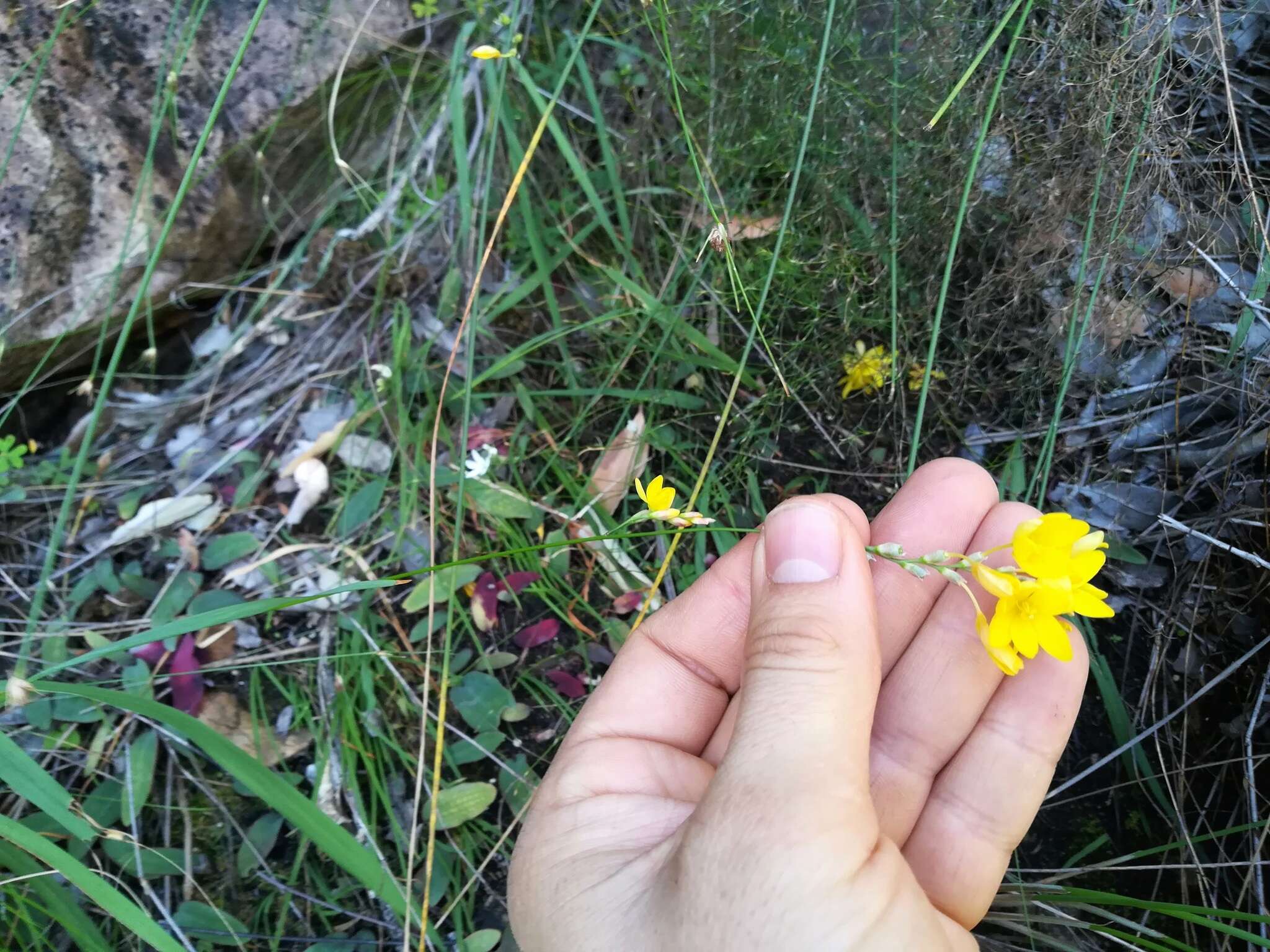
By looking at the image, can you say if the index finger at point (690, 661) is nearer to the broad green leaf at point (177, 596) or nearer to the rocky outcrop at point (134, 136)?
the broad green leaf at point (177, 596)

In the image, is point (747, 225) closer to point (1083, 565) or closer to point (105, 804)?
point (1083, 565)

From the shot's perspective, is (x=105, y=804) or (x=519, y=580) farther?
(x=519, y=580)

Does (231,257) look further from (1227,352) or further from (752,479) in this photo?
(1227,352)

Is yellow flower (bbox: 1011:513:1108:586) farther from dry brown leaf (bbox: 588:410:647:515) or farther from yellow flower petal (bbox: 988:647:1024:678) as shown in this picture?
dry brown leaf (bbox: 588:410:647:515)

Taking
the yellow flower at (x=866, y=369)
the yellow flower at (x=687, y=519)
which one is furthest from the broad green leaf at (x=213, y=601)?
the yellow flower at (x=866, y=369)

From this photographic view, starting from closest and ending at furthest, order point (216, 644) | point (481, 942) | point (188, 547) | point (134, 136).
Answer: point (481, 942)
point (216, 644)
point (188, 547)
point (134, 136)

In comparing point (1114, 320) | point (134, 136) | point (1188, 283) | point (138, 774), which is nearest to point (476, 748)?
point (138, 774)

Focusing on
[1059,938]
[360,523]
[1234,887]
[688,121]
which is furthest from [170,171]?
[1234,887]
